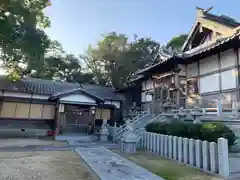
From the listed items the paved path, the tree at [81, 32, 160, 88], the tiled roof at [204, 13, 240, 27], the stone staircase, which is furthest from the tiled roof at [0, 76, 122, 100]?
the paved path

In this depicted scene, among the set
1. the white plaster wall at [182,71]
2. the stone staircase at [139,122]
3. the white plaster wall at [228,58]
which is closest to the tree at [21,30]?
the stone staircase at [139,122]

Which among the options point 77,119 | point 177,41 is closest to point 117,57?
point 177,41

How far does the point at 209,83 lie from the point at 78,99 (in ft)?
31.9

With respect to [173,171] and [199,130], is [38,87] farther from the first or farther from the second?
[173,171]

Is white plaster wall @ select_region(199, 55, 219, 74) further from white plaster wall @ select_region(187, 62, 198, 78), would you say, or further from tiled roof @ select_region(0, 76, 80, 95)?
tiled roof @ select_region(0, 76, 80, 95)

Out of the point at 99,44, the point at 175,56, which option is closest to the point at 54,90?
the point at 175,56

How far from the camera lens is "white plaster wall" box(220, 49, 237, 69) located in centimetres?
998

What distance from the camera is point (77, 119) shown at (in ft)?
59.4

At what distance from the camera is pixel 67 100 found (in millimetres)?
15242

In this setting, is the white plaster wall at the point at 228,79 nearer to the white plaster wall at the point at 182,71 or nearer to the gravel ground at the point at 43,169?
the white plaster wall at the point at 182,71

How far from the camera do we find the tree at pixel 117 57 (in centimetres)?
3058

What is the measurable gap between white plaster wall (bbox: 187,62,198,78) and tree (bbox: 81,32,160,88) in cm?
1671

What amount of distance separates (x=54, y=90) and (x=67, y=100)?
349cm

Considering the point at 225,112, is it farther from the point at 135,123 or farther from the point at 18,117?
the point at 18,117
